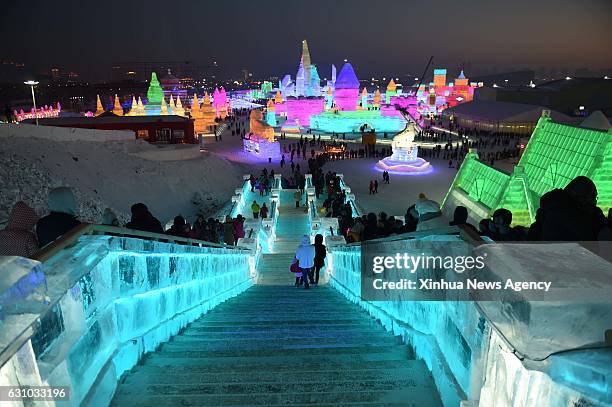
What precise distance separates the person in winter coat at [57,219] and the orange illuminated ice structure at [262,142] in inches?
1326

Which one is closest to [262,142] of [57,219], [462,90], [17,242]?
[57,219]

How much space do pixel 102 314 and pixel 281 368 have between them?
1.33 metres

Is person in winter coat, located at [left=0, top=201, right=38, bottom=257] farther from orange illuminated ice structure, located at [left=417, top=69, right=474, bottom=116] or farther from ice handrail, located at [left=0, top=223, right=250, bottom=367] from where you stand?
orange illuminated ice structure, located at [left=417, top=69, right=474, bottom=116]

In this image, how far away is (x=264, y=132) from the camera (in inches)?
1522

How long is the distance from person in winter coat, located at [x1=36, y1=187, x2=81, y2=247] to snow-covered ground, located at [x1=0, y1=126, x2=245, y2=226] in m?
15.1

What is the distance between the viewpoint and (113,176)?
2356 centimetres

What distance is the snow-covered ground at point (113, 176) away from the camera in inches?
742

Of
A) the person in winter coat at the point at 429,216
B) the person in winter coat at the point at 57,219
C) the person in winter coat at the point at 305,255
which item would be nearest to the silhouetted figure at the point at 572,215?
the person in winter coat at the point at 429,216

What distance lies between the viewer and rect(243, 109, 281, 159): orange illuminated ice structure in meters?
37.6

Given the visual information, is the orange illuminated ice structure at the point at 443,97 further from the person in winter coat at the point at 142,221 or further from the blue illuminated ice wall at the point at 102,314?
the blue illuminated ice wall at the point at 102,314

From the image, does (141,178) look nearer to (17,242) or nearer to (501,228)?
(17,242)

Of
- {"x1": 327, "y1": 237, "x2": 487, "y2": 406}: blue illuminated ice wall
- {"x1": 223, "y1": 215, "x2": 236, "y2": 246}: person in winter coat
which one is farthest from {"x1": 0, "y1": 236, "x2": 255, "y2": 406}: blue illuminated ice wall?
{"x1": 223, "y1": 215, "x2": 236, "y2": 246}: person in winter coat

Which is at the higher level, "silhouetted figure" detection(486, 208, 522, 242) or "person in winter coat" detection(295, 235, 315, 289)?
"silhouetted figure" detection(486, 208, 522, 242)

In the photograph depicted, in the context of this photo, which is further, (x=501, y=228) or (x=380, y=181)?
(x=380, y=181)
